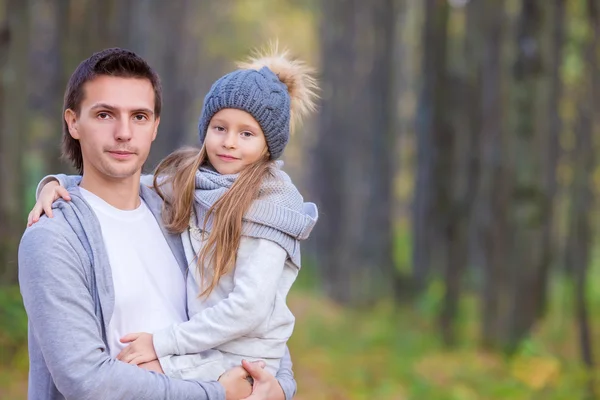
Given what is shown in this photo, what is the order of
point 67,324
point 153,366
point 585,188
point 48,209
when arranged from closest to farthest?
point 67,324
point 48,209
point 153,366
point 585,188

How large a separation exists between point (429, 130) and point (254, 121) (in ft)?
39.5

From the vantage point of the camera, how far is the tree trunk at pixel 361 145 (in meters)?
18.0

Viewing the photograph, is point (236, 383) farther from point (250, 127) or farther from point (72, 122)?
point (72, 122)

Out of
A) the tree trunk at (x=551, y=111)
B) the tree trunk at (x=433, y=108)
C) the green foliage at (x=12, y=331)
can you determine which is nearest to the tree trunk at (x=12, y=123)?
the green foliage at (x=12, y=331)

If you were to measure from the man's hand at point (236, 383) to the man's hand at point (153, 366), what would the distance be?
240 millimetres

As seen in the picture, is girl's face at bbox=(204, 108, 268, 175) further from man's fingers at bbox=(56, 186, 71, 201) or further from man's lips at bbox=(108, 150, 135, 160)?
man's fingers at bbox=(56, 186, 71, 201)

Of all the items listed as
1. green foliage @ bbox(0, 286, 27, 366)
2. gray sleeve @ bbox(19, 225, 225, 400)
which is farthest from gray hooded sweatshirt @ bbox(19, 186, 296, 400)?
green foliage @ bbox(0, 286, 27, 366)

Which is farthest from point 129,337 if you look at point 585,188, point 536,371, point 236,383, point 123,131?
point 585,188

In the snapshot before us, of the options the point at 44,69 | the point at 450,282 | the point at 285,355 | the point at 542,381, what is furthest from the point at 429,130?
the point at 44,69

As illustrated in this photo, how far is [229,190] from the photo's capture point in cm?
369

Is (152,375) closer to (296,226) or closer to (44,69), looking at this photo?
(296,226)

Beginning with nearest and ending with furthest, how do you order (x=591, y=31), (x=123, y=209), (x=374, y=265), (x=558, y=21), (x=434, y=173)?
(x=123, y=209) → (x=591, y=31) → (x=558, y=21) → (x=434, y=173) → (x=374, y=265)

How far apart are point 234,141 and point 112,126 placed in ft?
1.83

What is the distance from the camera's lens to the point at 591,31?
12008mm
